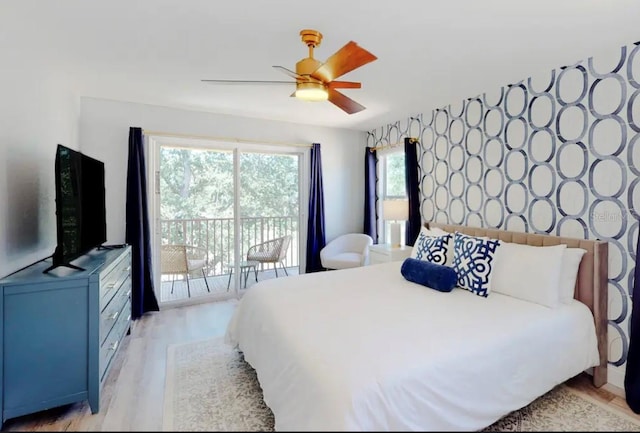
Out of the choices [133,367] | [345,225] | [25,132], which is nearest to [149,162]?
[25,132]

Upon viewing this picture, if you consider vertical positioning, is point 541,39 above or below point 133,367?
above

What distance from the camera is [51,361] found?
1.83 meters

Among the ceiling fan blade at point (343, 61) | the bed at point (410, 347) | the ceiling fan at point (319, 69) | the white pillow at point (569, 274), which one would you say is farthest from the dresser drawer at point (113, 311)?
the white pillow at point (569, 274)

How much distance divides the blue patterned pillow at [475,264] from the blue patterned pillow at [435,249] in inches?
6.9

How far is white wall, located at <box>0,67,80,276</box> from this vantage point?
199 cm

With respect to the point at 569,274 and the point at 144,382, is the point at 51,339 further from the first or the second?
the point at 569,274

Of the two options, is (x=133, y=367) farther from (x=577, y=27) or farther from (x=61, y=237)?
(x=577, y=27)

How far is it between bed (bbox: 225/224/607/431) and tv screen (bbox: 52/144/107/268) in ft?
4.02

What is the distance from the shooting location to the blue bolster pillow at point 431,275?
2418 mm

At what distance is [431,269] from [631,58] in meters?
1.98

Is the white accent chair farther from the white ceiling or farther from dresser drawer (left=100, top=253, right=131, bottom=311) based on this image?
dresser drawer (left=100, top=253, right=131, bottom=311)

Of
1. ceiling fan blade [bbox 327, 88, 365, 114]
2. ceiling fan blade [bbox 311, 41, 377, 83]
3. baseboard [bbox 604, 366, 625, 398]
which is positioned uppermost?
ceiling fan blade [bbox 311, 41, 377, 83]

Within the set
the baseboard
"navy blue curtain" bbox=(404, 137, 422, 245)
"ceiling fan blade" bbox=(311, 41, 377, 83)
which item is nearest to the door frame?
"navy blue curtain" bbox=(404, 137, 422, 245)

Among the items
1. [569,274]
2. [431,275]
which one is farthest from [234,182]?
[569,274]
